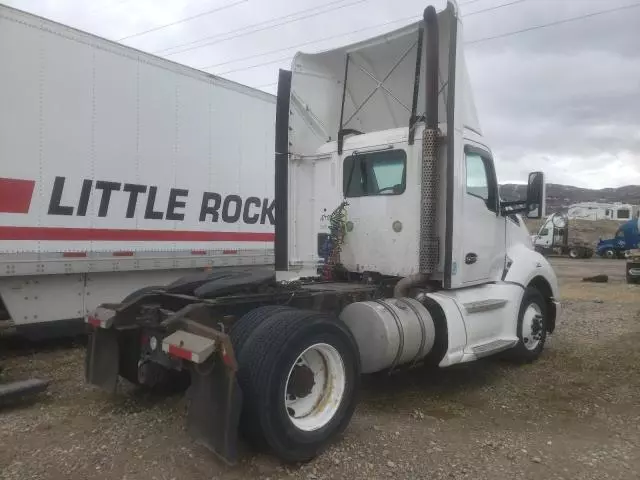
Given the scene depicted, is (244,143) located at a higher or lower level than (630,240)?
higher

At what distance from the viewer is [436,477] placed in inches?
145

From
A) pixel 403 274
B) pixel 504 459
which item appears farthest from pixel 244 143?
pixel 504 459

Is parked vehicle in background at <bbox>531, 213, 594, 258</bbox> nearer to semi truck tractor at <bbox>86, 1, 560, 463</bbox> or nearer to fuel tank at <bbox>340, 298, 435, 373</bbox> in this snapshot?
semi truck tractor at <bbox>86, 1, 560, 463</bbox>

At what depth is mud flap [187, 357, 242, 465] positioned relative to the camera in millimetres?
3406

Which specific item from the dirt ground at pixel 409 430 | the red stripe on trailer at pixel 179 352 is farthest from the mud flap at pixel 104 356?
the red stripe on trailer at pixel 179 352

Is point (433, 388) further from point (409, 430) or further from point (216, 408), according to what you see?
point (216, 408)

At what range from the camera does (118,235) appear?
698 cm

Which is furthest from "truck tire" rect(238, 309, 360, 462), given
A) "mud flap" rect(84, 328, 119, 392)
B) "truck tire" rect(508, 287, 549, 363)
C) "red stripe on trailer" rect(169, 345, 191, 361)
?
"truck tire" rect(508, 287, 549, 363)

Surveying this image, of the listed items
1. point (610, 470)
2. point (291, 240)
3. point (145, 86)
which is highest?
point (145, 86)

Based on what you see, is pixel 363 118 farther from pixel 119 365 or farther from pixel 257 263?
pixel 119 365

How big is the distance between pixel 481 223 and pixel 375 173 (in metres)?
1.30

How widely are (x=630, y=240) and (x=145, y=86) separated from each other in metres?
30.7

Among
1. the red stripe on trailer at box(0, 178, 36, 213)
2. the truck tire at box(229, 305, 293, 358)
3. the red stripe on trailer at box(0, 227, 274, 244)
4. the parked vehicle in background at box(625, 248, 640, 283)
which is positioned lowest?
the parked vehicle in background at box(625, 248, 640, 283)

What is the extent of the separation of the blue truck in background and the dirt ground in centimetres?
2635
